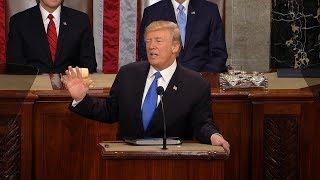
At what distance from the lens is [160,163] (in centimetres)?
357

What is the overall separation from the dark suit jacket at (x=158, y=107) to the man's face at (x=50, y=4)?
7.09 ft

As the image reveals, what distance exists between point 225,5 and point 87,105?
11.2ft

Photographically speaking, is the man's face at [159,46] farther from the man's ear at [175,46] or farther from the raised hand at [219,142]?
the raised hand at [219,142]

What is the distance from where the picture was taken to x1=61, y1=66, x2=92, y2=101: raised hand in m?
4.00

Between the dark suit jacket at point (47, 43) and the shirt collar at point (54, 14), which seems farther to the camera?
the shirt collar at point (54, 14)

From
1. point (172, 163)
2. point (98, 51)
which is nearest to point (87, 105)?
point (172, 163)

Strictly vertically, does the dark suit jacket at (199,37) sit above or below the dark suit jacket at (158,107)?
above

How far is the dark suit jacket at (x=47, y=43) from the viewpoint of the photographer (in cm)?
611

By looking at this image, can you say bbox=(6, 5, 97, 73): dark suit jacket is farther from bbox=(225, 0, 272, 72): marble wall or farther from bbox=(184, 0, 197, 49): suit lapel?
bbox=(225, 0, 272, 72): marble wall

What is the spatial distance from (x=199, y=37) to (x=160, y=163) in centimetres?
267

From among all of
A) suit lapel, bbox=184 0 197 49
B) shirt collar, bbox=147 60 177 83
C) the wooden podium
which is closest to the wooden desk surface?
the wooden podium

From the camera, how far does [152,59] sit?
4.17 metres

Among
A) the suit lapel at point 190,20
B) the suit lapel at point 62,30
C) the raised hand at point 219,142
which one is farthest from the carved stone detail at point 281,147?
the suit lapel at point 62,30

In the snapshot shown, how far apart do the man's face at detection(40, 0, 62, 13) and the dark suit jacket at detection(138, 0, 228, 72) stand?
28.4 inches
